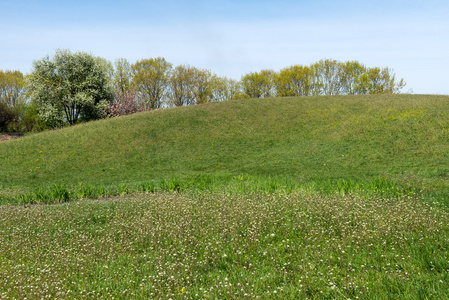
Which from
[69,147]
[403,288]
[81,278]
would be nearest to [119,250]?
[81,278]

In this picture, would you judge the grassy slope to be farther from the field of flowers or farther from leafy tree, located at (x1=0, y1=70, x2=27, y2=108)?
leafy tree, located at (x1=0, y1=70, x2=27, y2=108)

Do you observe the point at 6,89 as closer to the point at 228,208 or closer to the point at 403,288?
the point at 228,208

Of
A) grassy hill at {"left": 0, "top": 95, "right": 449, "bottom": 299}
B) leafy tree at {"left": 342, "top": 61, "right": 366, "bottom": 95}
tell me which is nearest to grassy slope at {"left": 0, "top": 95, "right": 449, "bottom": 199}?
grassy hill at {"left": 0, "top": 95, "right": 449, "bottom": 299}

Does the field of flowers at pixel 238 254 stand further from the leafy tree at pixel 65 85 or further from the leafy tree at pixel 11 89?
the leafy tree at pixel 11 89

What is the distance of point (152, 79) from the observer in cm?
6294

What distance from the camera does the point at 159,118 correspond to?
117 feet

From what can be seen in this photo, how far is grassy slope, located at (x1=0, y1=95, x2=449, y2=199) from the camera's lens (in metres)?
19.7

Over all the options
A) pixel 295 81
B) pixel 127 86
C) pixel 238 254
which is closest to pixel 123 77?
pixel 127 86

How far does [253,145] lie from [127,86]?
4253cm

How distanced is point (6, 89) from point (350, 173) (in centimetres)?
6968

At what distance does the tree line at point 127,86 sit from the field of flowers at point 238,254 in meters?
36.4

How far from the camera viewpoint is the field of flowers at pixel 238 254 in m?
4.87

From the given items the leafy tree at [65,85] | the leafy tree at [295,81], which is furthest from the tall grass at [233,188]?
the leafy tree at [295,81]

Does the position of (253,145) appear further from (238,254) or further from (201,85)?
(201,85)
